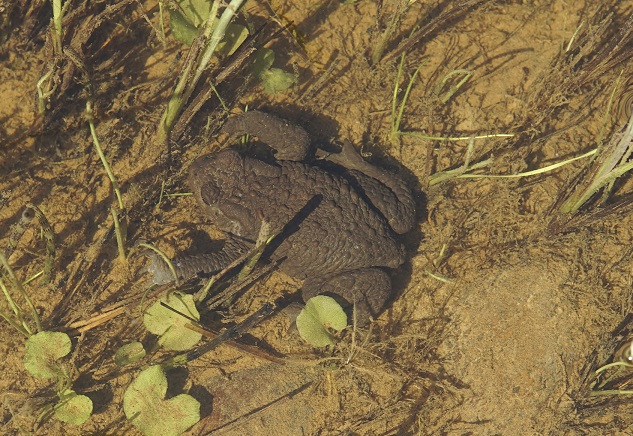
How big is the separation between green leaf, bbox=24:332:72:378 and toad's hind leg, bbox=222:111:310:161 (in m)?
2.29

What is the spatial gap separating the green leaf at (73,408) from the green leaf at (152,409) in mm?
309

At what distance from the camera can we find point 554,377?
16.4ft

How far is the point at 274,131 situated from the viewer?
4926mm

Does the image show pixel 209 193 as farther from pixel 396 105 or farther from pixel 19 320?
pixel 396 105

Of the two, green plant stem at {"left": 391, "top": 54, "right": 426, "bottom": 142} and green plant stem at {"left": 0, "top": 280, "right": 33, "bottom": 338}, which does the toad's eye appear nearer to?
green plant stem at {"left": 0, "top": 280, "right": 33, "bottom": 338}

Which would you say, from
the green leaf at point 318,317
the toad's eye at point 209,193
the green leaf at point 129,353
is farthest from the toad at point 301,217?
the green leaf at point 129,353

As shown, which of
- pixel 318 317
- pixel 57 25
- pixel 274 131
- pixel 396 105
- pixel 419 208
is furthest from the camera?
pixel 396 105

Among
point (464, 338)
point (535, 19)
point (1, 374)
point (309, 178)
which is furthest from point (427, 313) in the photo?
point (1, 374)

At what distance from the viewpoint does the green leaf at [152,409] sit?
4.38 m

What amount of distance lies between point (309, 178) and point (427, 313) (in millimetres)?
1742

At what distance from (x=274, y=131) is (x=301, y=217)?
0.84 meters

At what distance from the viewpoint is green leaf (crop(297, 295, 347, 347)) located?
182 inches

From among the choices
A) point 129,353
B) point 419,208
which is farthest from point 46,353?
point 419,208

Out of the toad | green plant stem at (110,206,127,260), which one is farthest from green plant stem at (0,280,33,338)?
the toad
